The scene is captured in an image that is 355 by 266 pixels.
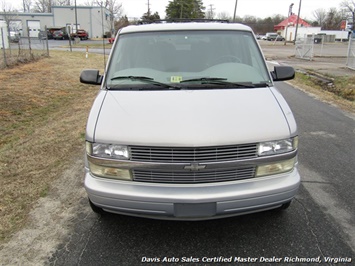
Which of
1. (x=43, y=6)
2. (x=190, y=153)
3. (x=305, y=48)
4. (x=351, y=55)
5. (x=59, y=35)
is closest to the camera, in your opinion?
(x=190, y=153)

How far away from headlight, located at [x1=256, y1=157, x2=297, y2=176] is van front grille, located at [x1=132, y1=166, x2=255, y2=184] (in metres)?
0.10

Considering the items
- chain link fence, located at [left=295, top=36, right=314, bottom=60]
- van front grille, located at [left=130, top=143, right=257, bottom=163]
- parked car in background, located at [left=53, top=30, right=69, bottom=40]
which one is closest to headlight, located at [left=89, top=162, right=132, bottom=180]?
van front grille, located at [left=130, top=143, right=257, bottom=163]

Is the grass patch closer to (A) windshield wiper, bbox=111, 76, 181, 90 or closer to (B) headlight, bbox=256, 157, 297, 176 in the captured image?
(A) windshield wiper, bbox=111, 76, 181, 90

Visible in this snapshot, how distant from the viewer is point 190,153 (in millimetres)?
2518

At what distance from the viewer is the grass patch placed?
368 cm

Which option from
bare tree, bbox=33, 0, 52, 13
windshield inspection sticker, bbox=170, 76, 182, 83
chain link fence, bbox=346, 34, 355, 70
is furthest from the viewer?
bare tree, bbox=33, 0, 52, 13

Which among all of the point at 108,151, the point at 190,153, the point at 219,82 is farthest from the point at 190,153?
the point at 219,82

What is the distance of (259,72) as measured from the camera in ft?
12.1

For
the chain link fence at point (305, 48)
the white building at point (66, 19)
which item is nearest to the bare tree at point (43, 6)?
the white building at point (66, 19)

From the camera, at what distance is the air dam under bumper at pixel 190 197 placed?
2.54 metres

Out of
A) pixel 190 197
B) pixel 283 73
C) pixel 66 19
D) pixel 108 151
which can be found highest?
pixel 66 19

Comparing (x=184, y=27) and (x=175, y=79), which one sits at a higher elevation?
(x=184, y=27)

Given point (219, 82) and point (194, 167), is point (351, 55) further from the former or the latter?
point (194, 167)

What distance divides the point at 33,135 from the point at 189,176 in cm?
460
